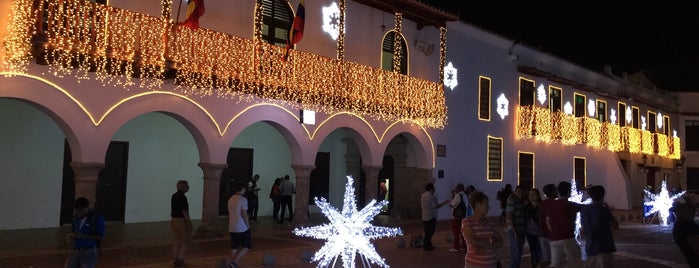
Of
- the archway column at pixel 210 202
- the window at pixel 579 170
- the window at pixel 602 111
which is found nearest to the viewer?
the archway column at pixel 210 202

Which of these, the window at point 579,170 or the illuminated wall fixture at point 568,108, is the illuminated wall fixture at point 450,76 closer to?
the illuminated wall fixture at point 568,108

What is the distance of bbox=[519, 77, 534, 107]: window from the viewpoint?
78.4ft

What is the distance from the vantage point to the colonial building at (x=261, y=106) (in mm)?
11430

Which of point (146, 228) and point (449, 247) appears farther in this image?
point (146, 228)

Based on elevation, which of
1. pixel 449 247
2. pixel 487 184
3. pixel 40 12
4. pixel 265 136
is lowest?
pixel 449 247

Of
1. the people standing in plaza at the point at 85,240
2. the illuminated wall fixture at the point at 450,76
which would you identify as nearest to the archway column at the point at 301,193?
the illuminated wall fixture at the point at 450,76

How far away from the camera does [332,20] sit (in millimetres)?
16609

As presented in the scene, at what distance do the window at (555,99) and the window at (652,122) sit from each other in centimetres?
1157

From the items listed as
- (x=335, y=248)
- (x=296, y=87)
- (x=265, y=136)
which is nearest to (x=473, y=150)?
(x=265, y=136)

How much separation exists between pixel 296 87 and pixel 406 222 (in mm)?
6335

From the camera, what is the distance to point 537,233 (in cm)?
993

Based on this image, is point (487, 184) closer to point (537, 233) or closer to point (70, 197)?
point (537, 233)

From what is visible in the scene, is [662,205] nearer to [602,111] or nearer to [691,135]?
[602,111]

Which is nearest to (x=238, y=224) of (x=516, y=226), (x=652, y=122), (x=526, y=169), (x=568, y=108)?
(x=516, y=226)
